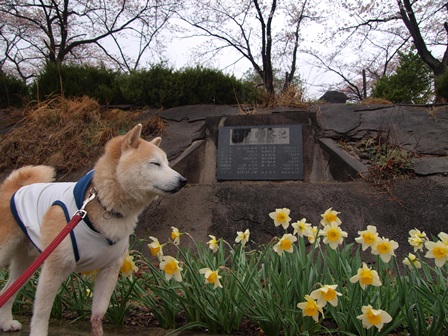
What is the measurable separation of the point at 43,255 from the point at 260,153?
4903 millimetres

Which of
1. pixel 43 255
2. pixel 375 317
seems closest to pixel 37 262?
pixel 43 255

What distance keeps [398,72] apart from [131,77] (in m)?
12.3

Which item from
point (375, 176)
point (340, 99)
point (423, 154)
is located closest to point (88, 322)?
point (375, 176)

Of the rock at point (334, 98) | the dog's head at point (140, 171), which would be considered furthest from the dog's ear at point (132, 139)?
the rock at point (334, 98)

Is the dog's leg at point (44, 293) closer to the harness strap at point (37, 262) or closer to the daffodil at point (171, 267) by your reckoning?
the harness strap at point (37, 262)

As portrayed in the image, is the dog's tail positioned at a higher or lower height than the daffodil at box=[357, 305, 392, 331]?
higher

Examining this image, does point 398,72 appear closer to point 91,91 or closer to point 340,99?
point 340,99

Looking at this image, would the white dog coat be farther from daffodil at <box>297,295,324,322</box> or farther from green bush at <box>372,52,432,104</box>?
green bush at <box>372,52,432,104</box>

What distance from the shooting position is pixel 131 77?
8523 millimetres

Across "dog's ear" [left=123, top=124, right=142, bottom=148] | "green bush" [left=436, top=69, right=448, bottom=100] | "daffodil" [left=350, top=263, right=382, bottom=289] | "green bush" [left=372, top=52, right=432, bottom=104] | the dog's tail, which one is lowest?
"daffodil" [left=350, top=263, right=382, bottom=289]

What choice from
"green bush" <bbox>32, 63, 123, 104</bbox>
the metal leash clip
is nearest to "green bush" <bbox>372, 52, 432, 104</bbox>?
"green bush" <bbox>32, 63, 123, 104</bbox>

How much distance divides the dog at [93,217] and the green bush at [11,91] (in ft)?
26.8

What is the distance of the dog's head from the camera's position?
6.98ft

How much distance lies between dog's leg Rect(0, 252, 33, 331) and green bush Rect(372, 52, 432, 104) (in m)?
14.4
